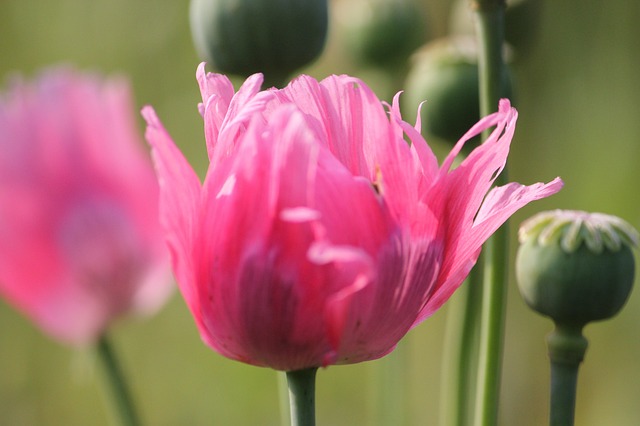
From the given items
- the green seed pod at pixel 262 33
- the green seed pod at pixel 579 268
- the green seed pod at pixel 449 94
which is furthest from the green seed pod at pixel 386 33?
the green seed pod at pixel 579 268

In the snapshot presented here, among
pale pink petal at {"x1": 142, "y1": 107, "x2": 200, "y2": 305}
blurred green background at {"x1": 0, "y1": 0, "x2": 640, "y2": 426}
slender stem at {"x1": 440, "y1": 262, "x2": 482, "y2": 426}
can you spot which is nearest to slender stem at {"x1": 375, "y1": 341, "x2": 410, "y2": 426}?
slender stem at {"x1": 440, "y1": 262, "x2": 482, "y2": 426}

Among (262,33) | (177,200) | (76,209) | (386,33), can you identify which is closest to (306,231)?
(177,200)

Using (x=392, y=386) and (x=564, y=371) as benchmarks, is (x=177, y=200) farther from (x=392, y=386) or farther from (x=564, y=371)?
(x=392, y=386)

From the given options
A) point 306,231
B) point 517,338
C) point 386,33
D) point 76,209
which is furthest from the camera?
point 517,338

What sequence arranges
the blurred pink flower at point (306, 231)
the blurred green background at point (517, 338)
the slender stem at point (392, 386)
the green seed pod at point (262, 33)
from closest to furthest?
the blurred pink flower at point (306, 231), the green seed pod at point (262, 33), the slender stem at point (392, 386), the blurred green background at point (517, 338)

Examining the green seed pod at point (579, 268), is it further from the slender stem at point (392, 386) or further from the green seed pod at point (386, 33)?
the green seed pod at point (386, 33)

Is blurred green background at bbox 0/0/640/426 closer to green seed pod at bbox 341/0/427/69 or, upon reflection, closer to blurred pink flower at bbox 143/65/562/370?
green seed pod at bbox 341/0/427/69
